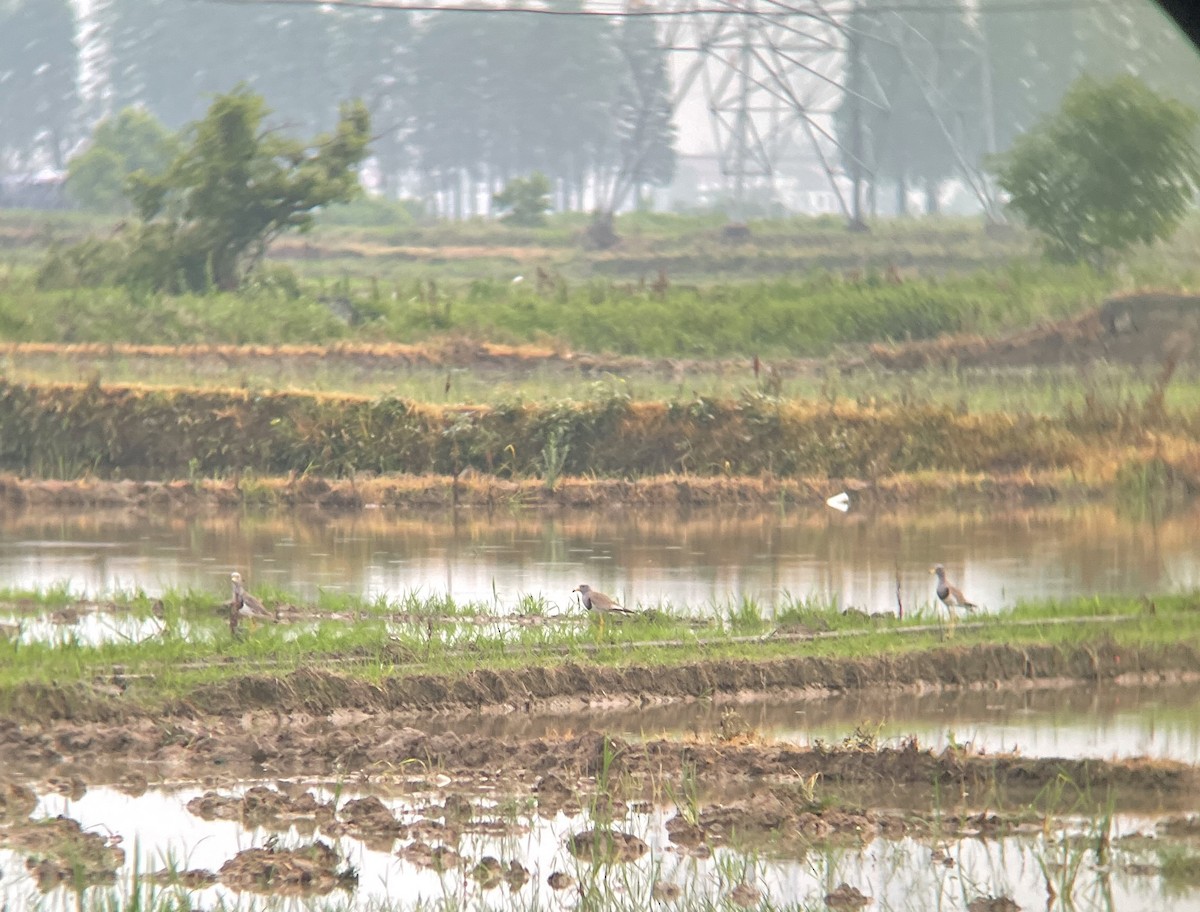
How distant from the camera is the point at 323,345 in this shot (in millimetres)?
20562

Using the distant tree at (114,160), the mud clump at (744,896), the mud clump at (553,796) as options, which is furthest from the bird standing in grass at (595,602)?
the distant tree at (114,160)

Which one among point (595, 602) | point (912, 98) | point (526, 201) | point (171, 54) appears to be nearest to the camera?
point (595, 602)

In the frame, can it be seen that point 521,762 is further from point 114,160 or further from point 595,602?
point 114,160

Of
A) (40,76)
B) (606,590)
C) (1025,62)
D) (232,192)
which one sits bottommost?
(606,590)

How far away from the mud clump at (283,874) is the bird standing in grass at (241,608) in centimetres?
277

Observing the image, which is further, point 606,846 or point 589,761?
point 589,761

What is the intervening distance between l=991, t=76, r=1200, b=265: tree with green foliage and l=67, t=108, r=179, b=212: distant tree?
64.6 feet

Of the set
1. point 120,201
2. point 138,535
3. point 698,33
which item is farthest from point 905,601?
point 120,201

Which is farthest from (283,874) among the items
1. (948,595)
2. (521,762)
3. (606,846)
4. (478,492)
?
(478,492)

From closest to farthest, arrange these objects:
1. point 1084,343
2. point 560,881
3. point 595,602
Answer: point 560,881 → point 595,602 → point 1084,343

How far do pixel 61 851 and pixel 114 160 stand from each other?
36481mm

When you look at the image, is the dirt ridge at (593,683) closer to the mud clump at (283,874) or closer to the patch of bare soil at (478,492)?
the mud clump at (283,874)

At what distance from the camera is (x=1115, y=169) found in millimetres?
25391

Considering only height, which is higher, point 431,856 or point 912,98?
point 912,98
